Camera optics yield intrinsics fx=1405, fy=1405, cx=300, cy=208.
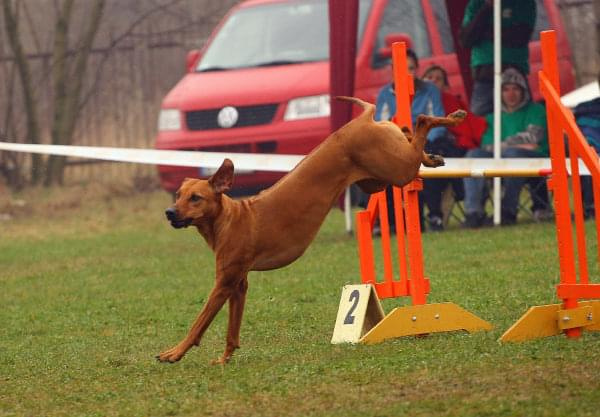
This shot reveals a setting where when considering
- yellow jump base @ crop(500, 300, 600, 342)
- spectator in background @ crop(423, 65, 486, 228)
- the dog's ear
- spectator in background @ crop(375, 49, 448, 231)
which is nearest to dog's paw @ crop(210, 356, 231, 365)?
the dog's ear

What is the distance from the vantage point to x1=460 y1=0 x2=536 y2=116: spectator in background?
12828 millimetres

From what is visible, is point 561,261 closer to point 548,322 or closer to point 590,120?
point 548,322

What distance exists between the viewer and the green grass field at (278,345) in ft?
17.1

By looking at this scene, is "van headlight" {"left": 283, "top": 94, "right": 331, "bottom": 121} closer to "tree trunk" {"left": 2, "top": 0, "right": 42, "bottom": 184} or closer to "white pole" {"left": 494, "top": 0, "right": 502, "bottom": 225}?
"white pole" {"left": 494, "top": 0, "right": 502, "bottom": 225}

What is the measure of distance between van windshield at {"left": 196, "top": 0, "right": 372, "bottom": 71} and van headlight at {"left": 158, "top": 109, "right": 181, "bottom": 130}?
0.60 metres

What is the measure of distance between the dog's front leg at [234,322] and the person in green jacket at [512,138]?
6.47 m

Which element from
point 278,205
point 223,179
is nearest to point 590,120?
point 278,205

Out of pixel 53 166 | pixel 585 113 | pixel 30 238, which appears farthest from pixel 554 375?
pixel 53 166

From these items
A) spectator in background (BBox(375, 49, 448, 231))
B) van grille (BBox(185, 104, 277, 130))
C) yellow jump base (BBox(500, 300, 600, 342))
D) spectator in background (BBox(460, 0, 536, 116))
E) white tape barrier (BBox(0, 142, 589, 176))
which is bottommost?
yellow jump base (BBox(500, 300, 600, 342))

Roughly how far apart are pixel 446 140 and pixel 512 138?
2.00ft

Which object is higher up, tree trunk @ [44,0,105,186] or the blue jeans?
tree trunk @ [44,0,105,186]

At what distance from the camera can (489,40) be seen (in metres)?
12.9

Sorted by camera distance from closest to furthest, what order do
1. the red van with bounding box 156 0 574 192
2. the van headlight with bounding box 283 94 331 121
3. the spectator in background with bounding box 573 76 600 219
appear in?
the spectator in background with bounding box 573 76 600 219, the van headlight with bounding box 283 94 331 121, the red van with bounding box 156 0 574 192

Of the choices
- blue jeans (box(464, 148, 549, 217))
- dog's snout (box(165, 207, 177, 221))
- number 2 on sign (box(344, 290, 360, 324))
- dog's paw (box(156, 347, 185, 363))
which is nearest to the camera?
dog's snout (box(165, 207, 177, 221))
